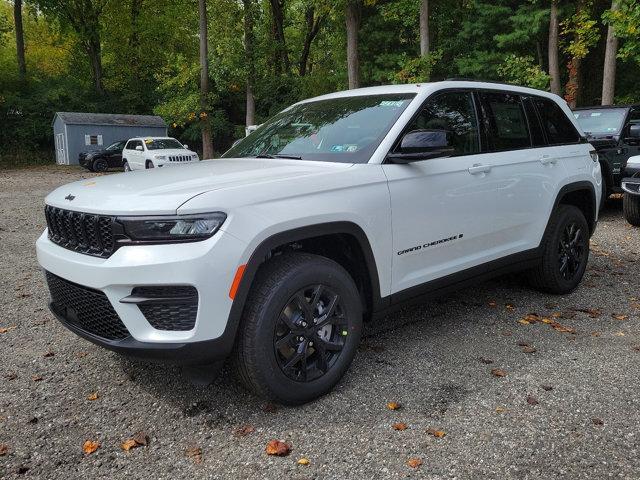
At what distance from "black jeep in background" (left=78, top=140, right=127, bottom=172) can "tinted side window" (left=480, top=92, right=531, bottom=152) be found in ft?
87.8

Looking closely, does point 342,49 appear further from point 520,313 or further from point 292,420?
point 292,420

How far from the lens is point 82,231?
9.91 ft

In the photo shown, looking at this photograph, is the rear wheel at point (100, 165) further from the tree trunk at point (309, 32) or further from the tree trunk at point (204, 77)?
the tree trunk at point (309, 32)

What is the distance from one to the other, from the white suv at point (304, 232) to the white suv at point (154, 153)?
19490mm

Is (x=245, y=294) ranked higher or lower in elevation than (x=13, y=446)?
higher

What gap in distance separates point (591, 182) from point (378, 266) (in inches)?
121

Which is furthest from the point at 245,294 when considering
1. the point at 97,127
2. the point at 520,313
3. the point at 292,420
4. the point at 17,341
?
the point at 97,127

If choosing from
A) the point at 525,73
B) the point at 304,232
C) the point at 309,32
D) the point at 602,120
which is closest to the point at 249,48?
the point at 309,32

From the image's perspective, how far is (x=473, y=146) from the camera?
423 cm

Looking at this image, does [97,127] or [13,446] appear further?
[97,127]

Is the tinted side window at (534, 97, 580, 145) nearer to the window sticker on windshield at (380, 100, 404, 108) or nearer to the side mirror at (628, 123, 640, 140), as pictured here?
the window sticker on windshield at (380, 100, 404, 108)

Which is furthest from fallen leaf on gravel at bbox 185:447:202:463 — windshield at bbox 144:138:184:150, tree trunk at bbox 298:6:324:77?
tree trunk at bbox 298:6:324:77

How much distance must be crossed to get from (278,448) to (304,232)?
1.14m

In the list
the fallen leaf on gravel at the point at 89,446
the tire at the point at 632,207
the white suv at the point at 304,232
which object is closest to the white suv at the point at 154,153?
the tire at the point at 632,207
